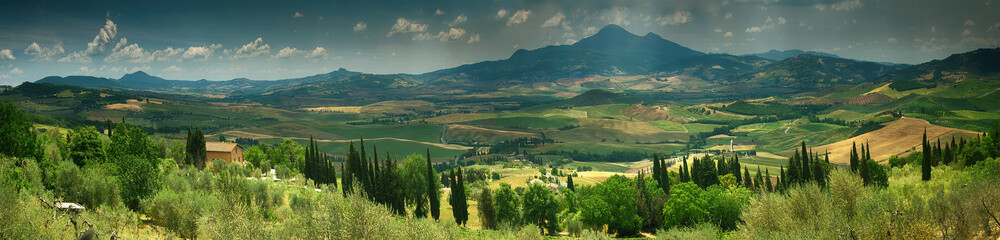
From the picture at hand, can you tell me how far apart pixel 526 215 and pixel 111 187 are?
133 feet

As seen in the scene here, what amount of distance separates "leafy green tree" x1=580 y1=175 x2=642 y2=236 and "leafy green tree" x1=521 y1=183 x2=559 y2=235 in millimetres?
3517

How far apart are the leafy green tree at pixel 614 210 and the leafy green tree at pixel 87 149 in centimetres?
5015

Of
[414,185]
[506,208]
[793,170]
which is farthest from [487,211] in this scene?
[793,170]

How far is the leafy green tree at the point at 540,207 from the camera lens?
199ft

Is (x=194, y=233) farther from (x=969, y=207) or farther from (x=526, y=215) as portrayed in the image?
(x=969, y=207)

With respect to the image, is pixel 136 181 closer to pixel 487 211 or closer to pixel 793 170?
pixel 487 211

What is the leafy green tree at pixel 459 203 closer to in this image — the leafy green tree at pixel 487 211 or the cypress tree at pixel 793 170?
the leafy green tree at pixel 487 211

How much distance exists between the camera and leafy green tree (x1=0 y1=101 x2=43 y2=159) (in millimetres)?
35000

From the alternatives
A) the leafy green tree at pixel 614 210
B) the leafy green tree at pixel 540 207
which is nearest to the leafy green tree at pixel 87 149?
the leafy green tree at pixel 540 207

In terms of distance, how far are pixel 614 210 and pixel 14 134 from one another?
5473 centimetres

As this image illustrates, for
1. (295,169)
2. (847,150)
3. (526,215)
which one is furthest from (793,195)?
(847,150)

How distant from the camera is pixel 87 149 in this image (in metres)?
48.1

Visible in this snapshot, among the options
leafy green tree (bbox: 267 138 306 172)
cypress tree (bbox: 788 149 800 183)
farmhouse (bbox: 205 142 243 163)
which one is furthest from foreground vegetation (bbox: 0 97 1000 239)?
farmhouse (bbox: 205 142 243 163)

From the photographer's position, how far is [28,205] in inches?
811
